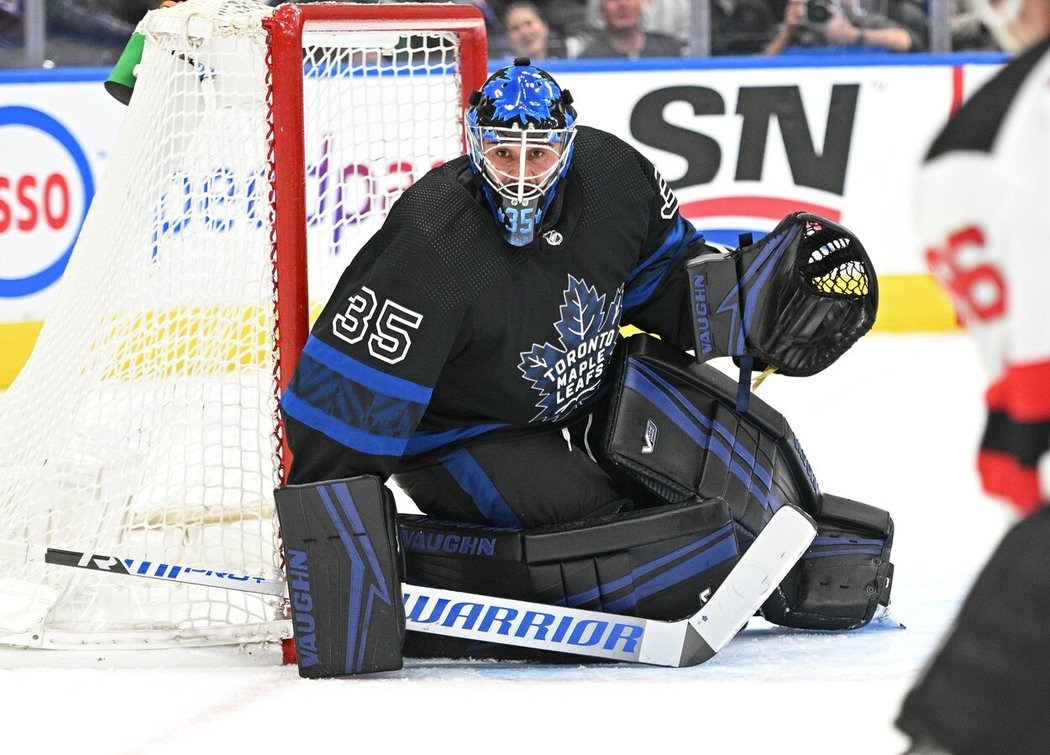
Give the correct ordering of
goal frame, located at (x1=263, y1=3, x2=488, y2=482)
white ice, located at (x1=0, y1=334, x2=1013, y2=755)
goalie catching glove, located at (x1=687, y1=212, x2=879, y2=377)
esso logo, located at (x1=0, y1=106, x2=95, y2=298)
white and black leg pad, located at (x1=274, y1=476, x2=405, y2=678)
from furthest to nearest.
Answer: esso logo, located at (x1=0, y1=106, x2=95, y2=298) → goalie catching glove, located at (x1=687, y1=212, x2=879, y2=377) → goal frame, located at (x1=263, y1=3, x2=488, y2=482) → white and black leg pad, located at (x1=274, y1=476, x2=405, y2=678) → white ice, located at (x1=0, y1=334, x2=1013, y2=755)

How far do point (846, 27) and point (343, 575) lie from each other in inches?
144

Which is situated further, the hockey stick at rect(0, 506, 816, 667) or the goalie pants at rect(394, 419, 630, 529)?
the goalie pants at rect(394, 419, 630, 529)

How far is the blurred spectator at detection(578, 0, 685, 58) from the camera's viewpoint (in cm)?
518

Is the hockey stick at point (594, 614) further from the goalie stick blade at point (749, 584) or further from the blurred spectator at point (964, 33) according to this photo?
the blurred spectator at point (964, 33)

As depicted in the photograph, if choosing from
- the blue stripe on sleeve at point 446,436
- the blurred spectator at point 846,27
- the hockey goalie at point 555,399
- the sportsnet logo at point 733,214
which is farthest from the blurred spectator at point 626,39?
the blue stripe on sleeve at point 446,436

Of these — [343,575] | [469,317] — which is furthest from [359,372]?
[343,575]

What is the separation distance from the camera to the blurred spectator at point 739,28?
521 cm

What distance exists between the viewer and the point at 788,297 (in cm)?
265

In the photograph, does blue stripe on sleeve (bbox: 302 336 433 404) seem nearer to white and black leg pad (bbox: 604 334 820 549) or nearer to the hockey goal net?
the hockey goal net

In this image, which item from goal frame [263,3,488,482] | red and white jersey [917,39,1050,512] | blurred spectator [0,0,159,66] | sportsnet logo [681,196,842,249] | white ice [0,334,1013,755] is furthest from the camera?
sportsnet logo [681,196,842,249]

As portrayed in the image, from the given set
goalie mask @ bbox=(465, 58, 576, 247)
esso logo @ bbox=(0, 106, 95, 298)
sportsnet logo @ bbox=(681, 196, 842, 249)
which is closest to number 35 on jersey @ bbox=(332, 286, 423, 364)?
goalie mask @ bbox=(465, 58, 576, 247)

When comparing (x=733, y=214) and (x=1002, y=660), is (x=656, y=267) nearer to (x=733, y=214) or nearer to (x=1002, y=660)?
(x=1002, y=660)

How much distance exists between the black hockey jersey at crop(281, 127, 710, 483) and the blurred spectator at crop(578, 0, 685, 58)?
2.63 meters

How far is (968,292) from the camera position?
3.34 feet
